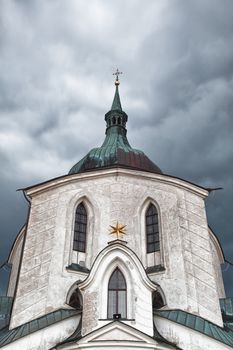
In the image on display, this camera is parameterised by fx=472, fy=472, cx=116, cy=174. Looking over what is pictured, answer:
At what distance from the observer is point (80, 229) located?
808 inches

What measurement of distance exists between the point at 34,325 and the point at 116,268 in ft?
11.8

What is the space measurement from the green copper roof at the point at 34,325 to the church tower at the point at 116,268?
0.06 m

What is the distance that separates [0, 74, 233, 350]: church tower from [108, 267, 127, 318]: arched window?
3 centimetres

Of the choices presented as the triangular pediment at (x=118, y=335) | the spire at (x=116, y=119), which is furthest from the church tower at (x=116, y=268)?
the spire at (x=116, y=119)

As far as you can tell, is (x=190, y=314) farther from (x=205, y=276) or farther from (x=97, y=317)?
(x=97, y=317)

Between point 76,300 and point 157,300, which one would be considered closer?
point 157,300

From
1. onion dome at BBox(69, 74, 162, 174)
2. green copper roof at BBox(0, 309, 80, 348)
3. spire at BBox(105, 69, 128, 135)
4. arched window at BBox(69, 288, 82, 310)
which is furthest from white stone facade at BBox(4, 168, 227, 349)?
spire at BBox(105, 69, 128, 135)

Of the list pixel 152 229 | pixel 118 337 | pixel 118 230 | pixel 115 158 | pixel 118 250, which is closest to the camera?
pixel 118 337

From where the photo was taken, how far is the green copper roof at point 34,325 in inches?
634

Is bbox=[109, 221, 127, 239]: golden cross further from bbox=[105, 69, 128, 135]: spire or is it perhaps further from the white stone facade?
bbox=[105, 69, 128, 135]: spire

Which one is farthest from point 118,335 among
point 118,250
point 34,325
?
point 34,325

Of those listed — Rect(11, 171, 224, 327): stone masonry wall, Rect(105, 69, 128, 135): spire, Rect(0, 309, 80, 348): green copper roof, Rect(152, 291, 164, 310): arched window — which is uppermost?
Rect(105, 69, 128, 135): spire

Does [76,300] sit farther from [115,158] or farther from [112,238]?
[115,158]

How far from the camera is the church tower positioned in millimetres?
15516
